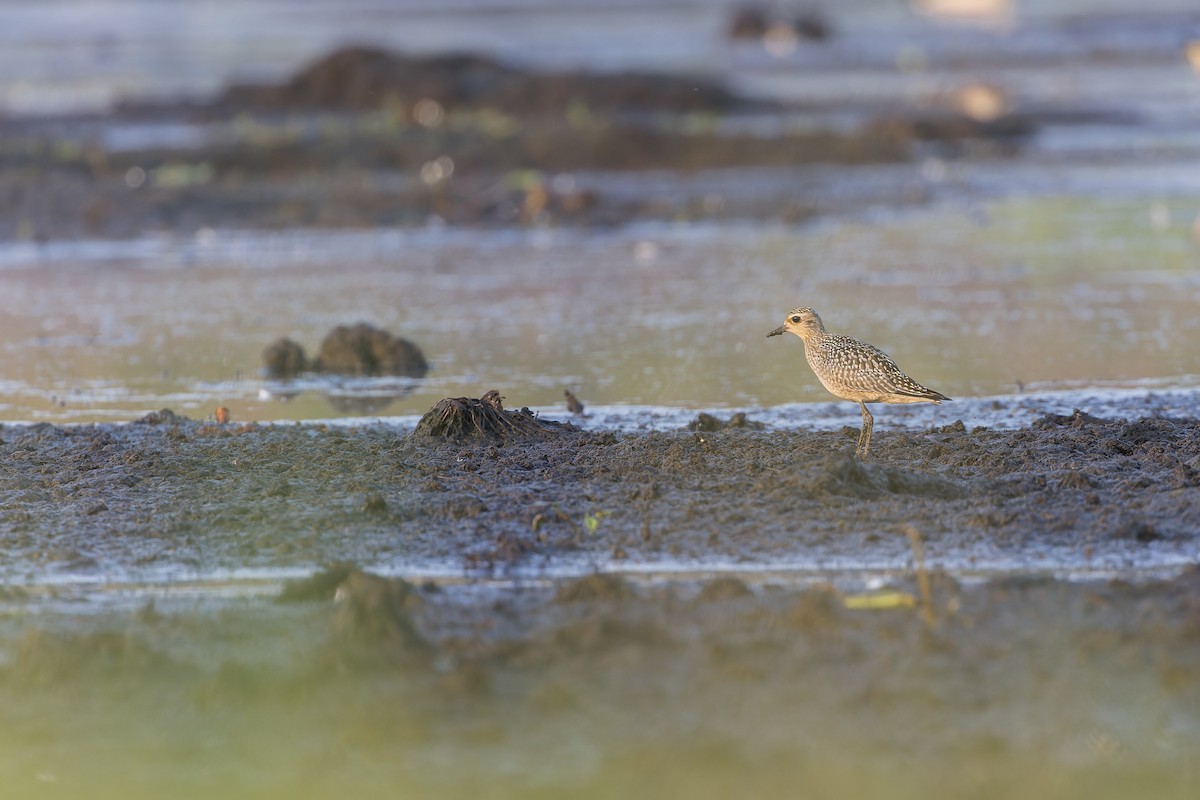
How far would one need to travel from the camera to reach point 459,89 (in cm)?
2989

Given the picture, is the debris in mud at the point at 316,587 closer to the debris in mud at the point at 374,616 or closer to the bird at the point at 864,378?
the debris in mud at the point at 374,616

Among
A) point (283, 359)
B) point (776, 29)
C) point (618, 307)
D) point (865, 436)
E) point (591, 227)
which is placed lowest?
point (865, 436)

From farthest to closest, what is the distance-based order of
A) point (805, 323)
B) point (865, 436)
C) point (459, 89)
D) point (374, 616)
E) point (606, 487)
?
point (459, 89)
point (805, 323)
point (865, 436)
point (606, 487)
point (374, 616)

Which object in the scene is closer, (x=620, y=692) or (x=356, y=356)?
(x=620, y=692)

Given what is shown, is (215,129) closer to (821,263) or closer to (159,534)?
(821,263)

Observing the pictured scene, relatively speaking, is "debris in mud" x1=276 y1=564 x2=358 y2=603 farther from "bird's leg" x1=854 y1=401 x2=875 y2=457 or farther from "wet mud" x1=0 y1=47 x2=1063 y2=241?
"wet mud" x1=0 y1=47 x2=1063 y2=241

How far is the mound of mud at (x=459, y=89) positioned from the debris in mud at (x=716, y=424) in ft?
64.3

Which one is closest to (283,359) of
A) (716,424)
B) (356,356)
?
(356,356)

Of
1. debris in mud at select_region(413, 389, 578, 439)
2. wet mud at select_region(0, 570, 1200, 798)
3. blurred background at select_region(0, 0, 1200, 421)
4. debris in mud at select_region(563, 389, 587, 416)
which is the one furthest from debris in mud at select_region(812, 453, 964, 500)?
blurred background at select_region(0, 0, 1200, 421)

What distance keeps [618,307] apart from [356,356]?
293cm

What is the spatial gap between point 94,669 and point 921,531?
11.3 feet

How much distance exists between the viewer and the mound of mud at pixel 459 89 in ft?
94.9

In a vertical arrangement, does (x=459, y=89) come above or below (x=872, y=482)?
above

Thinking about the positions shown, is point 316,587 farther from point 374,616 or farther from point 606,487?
point 606,487
